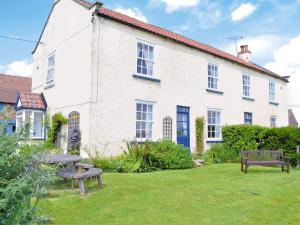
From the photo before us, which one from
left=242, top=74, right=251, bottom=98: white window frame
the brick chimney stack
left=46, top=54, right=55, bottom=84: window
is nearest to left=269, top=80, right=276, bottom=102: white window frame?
the brick chimney stack

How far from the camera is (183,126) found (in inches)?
663

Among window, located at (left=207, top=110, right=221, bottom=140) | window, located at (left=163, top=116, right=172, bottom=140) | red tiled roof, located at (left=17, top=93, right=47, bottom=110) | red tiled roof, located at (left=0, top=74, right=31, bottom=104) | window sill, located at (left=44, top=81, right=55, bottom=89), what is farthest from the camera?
red tiled roof, located at (left=0, top=74, right=31, bottom=104)

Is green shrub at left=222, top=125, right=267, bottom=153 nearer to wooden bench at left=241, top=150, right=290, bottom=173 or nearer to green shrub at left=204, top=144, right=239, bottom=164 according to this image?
green shrub at left=204, top=144, right=239, bottom=164

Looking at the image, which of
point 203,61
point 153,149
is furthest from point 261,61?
point 153,149

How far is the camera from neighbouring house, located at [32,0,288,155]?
1320 cm

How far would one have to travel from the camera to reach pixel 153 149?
1270cm

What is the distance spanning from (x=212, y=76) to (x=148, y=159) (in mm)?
9126

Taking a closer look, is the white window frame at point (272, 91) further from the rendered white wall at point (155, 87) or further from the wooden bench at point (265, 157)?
the wooden bench at point (265, 157)

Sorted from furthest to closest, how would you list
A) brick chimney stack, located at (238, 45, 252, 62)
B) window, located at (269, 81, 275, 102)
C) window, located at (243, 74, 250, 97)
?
brick chimney stack, located at (238, 45, 252, 62)
window, located at (269, 81, 275, 102)
window, located at (243, 74, 250, 97)

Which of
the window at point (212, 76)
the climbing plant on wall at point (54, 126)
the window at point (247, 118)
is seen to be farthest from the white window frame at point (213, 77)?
the climbing plant on wall at point (54, 126)

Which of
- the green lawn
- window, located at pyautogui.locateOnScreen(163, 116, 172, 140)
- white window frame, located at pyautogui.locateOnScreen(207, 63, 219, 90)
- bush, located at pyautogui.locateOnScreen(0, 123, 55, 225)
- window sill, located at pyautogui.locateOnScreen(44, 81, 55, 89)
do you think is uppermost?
white window frame, located at pyautogui.locateOnScreen(207, 63, 219, 90)

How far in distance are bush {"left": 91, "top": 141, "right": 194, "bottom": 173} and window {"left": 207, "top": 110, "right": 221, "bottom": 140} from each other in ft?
17.0

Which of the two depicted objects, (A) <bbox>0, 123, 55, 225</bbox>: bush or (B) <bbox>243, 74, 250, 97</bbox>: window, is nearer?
(A) <bbox>0, 123, 55, 225</bbox>: bush

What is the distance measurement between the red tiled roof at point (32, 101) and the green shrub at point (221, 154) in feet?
31.8
